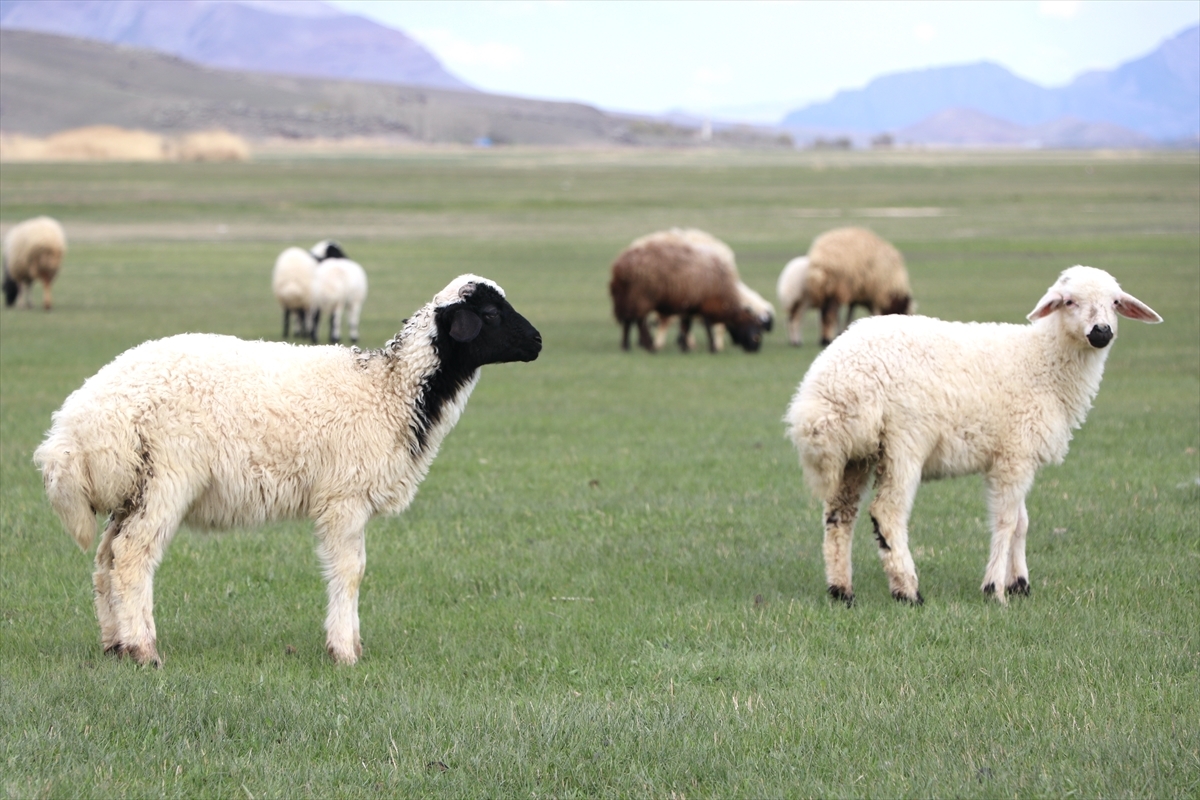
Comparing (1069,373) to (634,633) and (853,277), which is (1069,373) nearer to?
(634,633)

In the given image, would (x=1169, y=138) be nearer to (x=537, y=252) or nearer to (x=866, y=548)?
(x=866, y=548)

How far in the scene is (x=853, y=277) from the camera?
2431 cm

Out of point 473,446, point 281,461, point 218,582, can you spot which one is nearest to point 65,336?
point 473,446

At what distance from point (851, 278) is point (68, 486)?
64.1ft

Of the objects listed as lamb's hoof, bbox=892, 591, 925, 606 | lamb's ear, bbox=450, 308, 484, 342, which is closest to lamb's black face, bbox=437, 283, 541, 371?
lamb's ear, bbox=450, 308, 484, 342

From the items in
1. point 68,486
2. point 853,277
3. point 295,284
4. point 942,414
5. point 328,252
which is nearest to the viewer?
point 68,486

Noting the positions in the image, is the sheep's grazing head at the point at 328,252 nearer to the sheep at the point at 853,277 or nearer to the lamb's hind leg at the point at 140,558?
the sheep at the point at 853,277

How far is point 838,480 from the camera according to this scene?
26.9 feet

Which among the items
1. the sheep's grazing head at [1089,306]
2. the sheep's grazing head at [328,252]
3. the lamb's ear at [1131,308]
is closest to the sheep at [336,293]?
the sheep's grazing head at [328,252]

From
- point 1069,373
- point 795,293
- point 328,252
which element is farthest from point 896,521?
point 328,252

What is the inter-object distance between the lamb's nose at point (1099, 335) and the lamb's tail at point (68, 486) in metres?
6.06

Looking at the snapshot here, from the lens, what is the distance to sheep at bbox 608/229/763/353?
2334 centimetres

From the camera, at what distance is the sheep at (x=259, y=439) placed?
666 centimetres

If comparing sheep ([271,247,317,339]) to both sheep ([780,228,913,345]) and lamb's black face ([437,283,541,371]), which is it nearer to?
sheep ([780,228,913,345])
